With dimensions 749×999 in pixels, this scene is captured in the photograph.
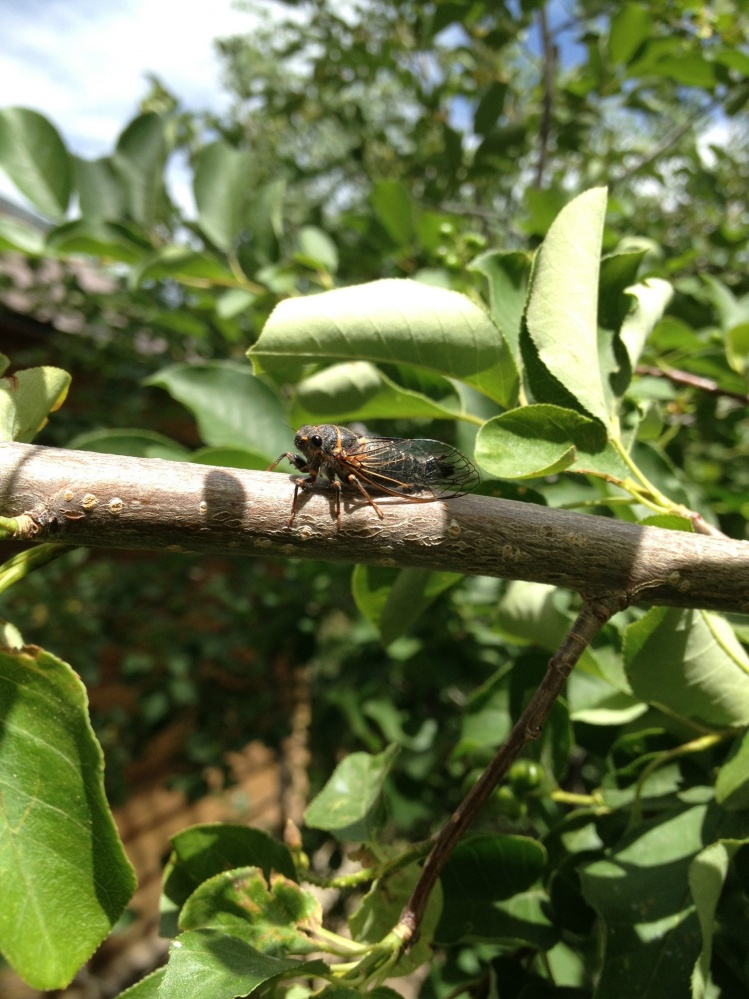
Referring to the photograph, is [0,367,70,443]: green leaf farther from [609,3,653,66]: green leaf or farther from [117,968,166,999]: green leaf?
[609,3,653,66]: green leaf

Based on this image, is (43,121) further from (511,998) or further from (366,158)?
(366,158)

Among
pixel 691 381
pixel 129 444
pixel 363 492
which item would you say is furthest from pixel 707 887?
pixel 691 381

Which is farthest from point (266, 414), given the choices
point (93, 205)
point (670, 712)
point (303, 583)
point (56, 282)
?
point (56, 282)

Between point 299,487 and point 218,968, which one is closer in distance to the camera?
point 218,968

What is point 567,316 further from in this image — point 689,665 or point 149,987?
point 149,987

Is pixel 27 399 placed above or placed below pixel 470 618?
above

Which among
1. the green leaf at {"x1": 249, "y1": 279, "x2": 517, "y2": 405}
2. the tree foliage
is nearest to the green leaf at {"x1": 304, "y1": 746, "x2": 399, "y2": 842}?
the tree foliage
